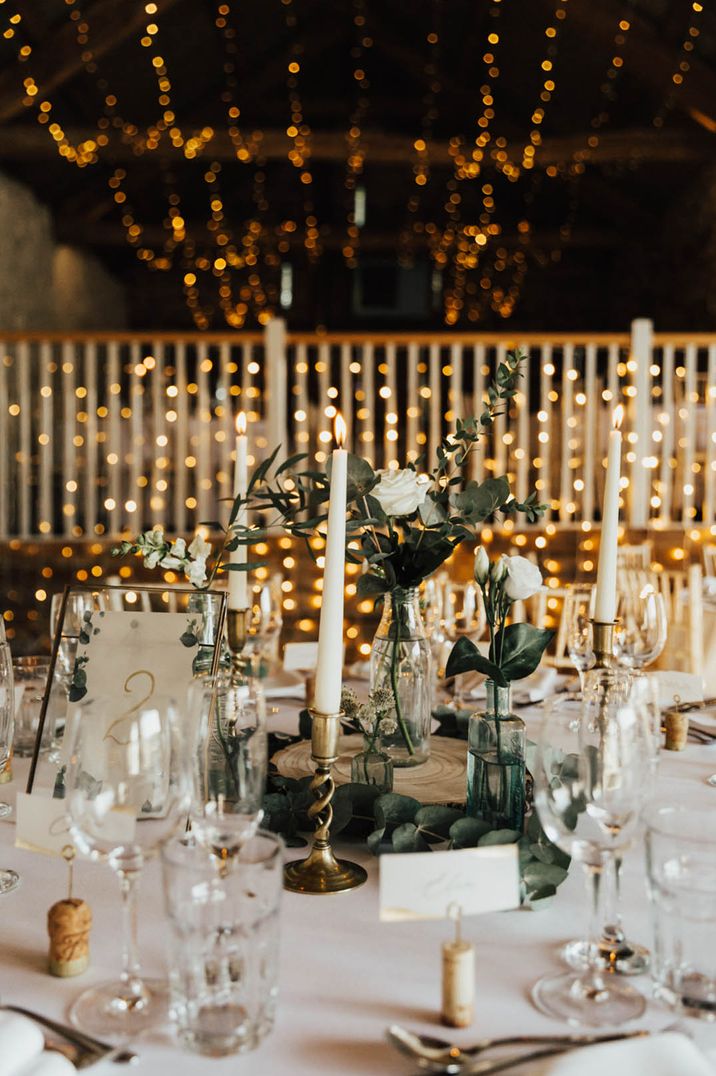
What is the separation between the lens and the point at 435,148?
800 cm

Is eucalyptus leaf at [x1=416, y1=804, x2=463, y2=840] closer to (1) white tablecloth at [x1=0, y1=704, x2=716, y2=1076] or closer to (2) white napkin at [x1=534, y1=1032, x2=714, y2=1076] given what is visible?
(1) white tablecloth at [x1=0, y1=704, x2=716, y2=1076]

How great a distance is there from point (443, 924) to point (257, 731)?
11.7 inches

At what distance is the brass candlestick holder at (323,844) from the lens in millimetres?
1107

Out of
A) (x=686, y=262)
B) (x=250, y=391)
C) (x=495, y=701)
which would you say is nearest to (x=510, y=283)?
(x=686, y=262)

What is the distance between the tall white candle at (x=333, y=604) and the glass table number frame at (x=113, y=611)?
0.23 metres

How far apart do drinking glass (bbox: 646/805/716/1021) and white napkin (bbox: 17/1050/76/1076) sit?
51 centimetres

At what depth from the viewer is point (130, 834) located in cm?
89

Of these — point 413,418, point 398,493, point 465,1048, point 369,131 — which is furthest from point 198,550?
point 369,131

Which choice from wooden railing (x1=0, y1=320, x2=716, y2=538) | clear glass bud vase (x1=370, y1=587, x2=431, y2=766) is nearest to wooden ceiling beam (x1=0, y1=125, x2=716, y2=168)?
wooden railing (x1=0, y1=320, x2=716, y2=538)

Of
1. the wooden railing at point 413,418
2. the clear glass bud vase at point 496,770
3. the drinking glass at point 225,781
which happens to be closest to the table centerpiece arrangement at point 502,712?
the clear glass bud vase at point 496,770

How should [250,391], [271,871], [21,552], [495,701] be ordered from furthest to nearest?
1. [21,552]
2. [250,391]
3. [495,701]
4. [271,871]

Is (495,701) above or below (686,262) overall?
below

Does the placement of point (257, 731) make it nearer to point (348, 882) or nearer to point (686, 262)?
point (348, 882)

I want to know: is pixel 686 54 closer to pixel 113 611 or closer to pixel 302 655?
pixel 302 655
